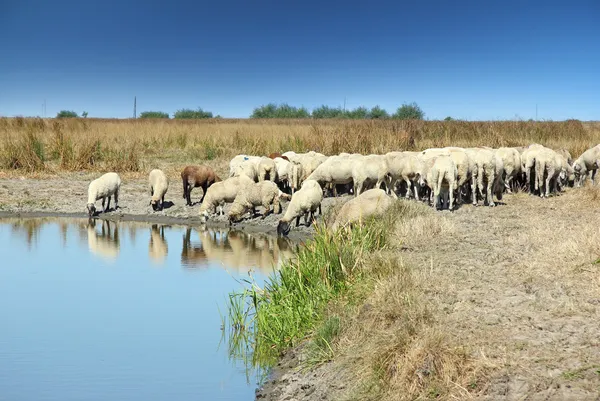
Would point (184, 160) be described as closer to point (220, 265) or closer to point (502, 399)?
point (220, 265)

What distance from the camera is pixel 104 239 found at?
736 inches

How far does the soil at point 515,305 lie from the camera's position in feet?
20.3

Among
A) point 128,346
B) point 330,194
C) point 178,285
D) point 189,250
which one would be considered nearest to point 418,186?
point 330,194

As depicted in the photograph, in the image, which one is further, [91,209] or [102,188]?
[91,209]

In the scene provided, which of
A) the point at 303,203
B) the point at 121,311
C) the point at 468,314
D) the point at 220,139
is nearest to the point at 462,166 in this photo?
the point at 303,203

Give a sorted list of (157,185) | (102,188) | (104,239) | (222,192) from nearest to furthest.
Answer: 1. (104,239)
2. (222,192)
3. (102,188)
4. (157,185)

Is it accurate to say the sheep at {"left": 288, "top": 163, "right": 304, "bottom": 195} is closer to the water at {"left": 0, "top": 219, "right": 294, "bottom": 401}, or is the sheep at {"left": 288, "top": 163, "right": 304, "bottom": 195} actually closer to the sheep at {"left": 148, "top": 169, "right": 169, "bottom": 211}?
the water at {"left": 0, "top": 219, "right": 294, "bottom": 401}

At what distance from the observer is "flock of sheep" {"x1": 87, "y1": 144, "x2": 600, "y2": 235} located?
18281 mm

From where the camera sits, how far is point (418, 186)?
20.6 m

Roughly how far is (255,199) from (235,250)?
2883 mm

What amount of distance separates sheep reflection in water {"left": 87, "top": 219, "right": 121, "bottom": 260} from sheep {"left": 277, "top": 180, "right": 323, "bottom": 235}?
378cm

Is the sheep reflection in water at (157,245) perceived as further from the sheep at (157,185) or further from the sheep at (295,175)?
the sheep at (295,175)

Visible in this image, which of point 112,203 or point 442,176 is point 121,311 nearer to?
point 442,176

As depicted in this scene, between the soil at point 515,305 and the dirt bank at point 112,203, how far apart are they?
5663 mm
